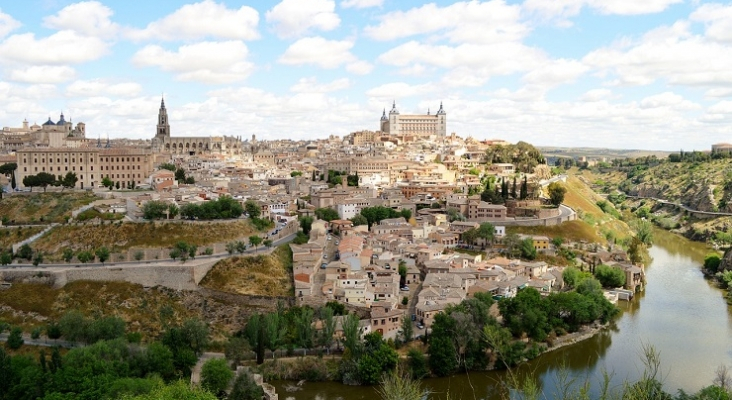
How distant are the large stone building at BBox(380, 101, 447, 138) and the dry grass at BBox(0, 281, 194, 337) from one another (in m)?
46.6

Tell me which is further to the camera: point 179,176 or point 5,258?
point 179,176

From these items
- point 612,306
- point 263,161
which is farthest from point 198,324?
point 263,161

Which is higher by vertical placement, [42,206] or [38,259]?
[42,206]

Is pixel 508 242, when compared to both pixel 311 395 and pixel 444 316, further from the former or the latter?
pixel 311 395

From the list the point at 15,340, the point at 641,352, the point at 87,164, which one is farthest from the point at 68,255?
the point at 641,352

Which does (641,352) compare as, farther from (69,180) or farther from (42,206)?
(69,180)

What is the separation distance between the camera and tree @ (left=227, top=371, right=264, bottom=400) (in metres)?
14.4

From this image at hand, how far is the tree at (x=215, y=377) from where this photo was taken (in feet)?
48.8

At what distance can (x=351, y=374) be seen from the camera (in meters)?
16.3

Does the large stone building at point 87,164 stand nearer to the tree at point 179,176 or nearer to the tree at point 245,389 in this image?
the tree at point 179,176

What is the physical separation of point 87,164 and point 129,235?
987 cm

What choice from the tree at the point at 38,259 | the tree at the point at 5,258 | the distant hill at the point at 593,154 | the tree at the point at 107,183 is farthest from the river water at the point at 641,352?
the distant hill at the point at 593,154

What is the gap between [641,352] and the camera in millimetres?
18234

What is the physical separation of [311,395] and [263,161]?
112 feet
